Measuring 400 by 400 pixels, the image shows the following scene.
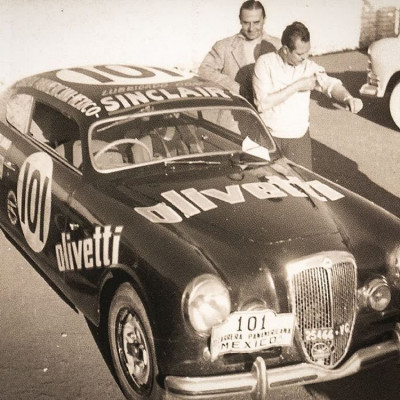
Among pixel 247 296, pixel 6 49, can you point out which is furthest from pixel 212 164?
pixel 6 49

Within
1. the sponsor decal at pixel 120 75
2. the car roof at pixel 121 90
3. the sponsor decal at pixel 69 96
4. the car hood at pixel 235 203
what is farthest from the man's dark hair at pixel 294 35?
the sponsor decal at pixel 69 96

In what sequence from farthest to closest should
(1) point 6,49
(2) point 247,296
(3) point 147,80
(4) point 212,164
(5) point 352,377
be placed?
(1) point 6,49
(3) point 147,80
(4) point 212,164
(5) point 352,377
(2) point 247,296

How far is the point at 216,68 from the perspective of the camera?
6773mm

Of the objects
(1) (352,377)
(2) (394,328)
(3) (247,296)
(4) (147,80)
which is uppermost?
(4) (147,80)

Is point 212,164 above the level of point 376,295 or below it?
above

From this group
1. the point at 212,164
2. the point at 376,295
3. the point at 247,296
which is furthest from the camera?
the point at 212,164

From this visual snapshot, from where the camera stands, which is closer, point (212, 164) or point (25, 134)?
point (212, 164)

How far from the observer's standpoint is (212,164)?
4957mm

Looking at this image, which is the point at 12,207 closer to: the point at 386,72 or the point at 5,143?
the point at 5,143

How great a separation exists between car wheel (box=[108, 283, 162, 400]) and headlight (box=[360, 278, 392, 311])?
1.23 m

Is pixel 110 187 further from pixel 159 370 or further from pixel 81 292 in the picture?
pixel 159 370

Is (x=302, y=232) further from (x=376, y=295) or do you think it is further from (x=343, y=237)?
(x=376, y=295)

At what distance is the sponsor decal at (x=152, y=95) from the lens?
5027mm

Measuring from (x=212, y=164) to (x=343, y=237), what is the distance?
1190 mm
